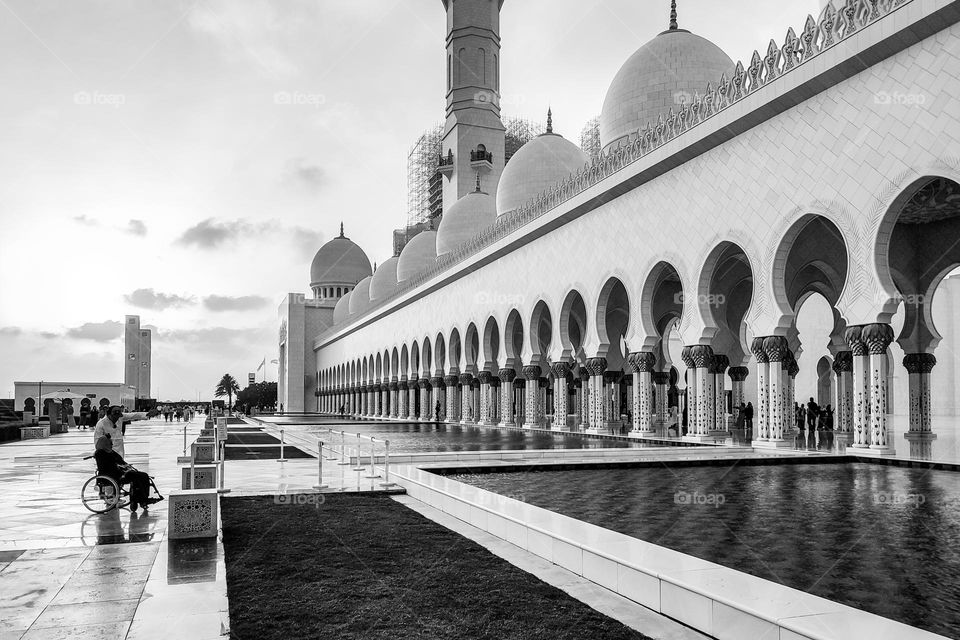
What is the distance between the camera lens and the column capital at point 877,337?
33.4 ft

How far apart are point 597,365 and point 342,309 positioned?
115 feet

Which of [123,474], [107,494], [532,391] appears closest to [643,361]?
[532,391]

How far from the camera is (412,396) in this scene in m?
32.3

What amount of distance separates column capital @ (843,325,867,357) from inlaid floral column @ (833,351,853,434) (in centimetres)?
533

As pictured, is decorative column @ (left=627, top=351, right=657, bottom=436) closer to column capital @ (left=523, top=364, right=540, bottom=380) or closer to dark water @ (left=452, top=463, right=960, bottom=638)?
column capital @ (left=523, top=364, right=540, bottom=380)

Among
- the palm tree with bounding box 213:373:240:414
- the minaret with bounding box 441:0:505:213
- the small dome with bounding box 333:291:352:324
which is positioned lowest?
the palm tree with bounding box 213:373:240:414

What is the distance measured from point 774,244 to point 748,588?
9.36 meters

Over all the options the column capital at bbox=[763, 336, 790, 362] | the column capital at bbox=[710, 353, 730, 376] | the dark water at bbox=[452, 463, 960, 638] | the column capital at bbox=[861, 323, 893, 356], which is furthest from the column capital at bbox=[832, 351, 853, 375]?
the dark water at bbox=[452, 463, 960, 638]

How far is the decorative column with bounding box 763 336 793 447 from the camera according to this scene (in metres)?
12.0

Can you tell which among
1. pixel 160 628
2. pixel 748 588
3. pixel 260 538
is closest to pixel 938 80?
pixel 748 588

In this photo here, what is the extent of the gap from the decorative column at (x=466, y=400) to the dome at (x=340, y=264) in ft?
97.6

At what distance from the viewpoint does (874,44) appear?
32.3 feet

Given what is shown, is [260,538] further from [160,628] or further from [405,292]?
[405,292]

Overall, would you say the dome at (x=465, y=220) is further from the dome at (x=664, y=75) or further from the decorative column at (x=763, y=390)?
the decorative column at (x=763, y=390)
